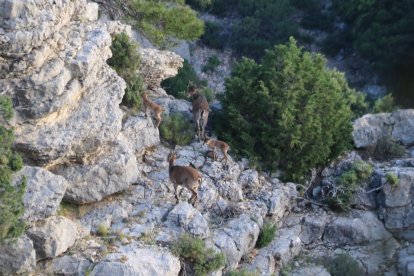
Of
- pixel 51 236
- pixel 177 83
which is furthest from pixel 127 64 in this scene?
pixel 177 83

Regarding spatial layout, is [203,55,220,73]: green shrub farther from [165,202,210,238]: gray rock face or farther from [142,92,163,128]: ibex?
[165,202,210,238]: gray rock face

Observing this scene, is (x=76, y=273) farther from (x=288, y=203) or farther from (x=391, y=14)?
(x=391, y=14)

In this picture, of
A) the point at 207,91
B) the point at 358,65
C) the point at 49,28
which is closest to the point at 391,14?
the point at 358,65

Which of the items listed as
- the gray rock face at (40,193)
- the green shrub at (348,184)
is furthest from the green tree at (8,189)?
the green shrub at (348,184)

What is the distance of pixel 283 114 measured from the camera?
19.6 m

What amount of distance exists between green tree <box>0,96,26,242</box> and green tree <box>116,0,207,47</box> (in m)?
9.55

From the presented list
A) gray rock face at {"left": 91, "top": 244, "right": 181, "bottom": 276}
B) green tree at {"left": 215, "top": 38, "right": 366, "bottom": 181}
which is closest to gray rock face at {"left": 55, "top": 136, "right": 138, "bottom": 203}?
gray rock face at {"left": 91, "top": 244, "right": 181, "bottom": 276}

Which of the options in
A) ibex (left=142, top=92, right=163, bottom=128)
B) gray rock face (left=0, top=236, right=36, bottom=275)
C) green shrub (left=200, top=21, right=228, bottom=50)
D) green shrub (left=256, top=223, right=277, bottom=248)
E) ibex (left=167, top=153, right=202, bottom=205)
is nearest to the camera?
gray rock face (left=0, top=236, right=36, bottom=275)

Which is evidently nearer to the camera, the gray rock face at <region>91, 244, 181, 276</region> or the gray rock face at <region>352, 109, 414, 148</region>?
the gray rock face at <region>91, 244, 181, 276</region>

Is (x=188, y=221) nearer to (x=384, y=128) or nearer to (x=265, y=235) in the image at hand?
(x=265, y=235)

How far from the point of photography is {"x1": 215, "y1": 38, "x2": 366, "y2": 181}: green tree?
19891mm

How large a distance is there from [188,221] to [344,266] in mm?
5064

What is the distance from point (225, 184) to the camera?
18281 mm

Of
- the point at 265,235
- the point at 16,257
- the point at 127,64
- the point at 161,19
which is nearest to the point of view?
the point at 16,257
